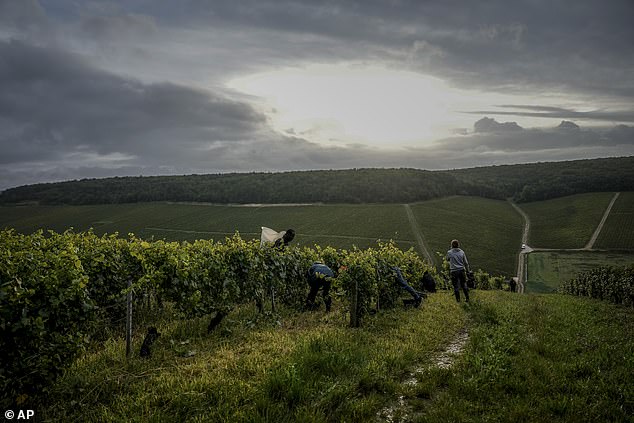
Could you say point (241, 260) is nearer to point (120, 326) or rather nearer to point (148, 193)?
point (120, 326)

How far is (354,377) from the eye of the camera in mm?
5383

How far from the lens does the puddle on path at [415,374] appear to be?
177 inches

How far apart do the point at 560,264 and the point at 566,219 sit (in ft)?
103

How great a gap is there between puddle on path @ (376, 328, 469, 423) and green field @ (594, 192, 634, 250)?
7476 centimetres

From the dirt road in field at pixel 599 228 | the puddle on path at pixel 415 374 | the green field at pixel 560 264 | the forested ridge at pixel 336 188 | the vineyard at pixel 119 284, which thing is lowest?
the green field at pixel 560 264

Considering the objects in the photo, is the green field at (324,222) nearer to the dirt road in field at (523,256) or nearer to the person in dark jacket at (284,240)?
the dirt road in field at (523,256)

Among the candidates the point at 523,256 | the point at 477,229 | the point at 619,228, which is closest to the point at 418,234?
the point at 477,229

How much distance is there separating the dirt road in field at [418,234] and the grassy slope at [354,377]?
169 feet

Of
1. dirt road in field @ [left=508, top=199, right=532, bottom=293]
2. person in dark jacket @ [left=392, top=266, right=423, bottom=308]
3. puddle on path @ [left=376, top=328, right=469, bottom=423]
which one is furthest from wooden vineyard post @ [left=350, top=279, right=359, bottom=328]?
dirt road in field @ [left=508, top=199, right=532, bottom=293]

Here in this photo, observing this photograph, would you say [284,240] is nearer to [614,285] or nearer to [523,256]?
[614,285]

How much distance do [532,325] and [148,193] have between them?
4782 inches

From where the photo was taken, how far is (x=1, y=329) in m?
4.46

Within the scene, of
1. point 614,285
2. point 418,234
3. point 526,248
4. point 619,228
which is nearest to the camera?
point 614,285

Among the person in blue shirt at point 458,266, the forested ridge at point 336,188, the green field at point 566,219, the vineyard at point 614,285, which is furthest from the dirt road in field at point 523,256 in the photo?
the person in blue shirt at point 458,266
